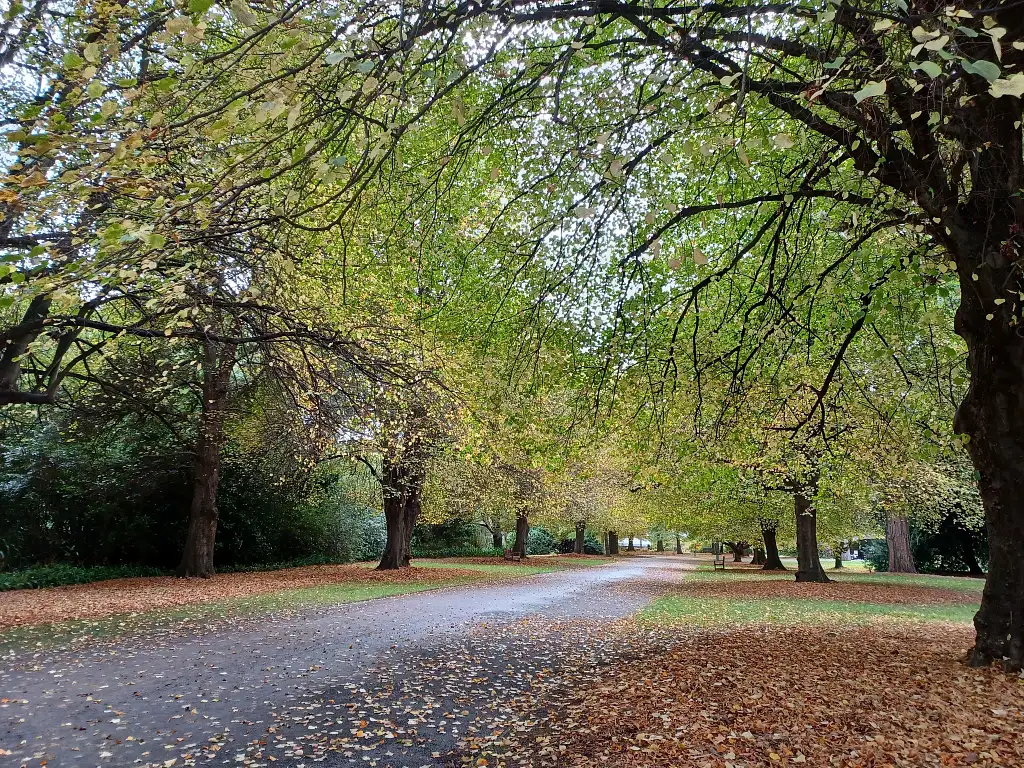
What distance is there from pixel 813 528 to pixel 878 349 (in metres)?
14.2

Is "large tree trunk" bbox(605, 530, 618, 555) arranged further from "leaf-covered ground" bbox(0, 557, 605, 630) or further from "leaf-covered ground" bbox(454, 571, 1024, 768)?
"leaf-covered ground" bbox(454, 571, 1024, 768)

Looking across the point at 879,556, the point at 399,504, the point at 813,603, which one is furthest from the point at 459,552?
the point at 879,556

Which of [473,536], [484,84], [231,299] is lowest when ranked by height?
[473,536]

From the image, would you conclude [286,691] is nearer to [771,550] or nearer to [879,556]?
[771,550]

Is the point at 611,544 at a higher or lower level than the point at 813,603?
lower

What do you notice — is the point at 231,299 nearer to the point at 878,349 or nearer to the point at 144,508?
the point at 878,349

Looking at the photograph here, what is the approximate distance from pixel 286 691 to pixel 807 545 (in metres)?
20.2

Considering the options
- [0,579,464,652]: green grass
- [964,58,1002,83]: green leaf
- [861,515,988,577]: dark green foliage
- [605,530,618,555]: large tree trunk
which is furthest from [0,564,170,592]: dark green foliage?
[605,530,618,555]: large tree trunk

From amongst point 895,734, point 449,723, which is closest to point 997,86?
point 895,734

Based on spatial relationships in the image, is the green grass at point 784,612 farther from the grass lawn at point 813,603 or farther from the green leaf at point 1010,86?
the green leaf at point 1010,86

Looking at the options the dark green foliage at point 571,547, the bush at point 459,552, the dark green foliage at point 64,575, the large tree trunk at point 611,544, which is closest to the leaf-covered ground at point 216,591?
the dark green foliage at point 64,575

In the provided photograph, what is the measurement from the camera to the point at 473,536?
37031 millimetres

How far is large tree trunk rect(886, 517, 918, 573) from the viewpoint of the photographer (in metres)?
27.8

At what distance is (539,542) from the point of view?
4622cm
